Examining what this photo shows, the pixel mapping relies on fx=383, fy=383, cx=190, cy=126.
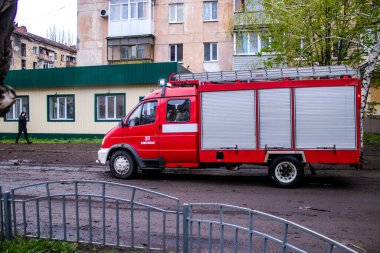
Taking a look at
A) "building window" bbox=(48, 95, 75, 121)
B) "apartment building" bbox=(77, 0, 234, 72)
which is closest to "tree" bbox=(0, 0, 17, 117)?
"building window" bbox=(48, 95, 75, 121)

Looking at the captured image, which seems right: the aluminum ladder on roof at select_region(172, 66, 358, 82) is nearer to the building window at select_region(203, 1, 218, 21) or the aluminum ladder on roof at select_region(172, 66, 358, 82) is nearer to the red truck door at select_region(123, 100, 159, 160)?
the red truck door at select_region(123, 100, 159, 160)

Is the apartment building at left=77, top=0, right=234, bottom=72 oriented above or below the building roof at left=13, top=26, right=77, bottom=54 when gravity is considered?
below

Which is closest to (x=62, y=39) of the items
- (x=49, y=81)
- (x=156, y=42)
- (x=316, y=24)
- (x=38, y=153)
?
(x=156, y=42)

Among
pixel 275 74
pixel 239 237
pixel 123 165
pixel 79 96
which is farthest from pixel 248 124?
pixel 79 96

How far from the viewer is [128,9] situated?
3162cm

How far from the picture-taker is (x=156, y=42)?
32.4 metres

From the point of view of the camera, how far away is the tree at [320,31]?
1470 centimetres

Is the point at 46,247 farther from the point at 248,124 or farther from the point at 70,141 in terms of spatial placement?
the point at 70,141

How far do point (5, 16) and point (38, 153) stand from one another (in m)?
15.7

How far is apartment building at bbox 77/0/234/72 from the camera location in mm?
31141

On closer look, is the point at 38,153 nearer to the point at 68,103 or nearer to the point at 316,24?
the point at 68,103

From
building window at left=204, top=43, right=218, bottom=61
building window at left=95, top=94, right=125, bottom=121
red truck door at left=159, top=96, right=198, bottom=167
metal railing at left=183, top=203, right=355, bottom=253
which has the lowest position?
metal railing at left=183, top=203, right=355, bottom=253

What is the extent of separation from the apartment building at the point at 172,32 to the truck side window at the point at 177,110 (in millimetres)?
20812

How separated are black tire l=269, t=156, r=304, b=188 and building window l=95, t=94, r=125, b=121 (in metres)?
14.6
